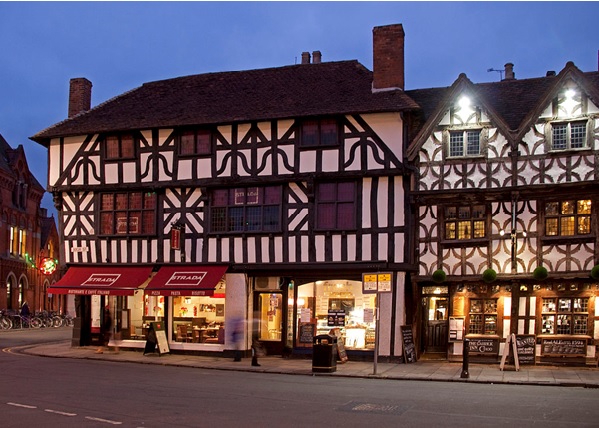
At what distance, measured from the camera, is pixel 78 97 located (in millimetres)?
29438

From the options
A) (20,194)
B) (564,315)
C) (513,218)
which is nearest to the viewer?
(513,218)

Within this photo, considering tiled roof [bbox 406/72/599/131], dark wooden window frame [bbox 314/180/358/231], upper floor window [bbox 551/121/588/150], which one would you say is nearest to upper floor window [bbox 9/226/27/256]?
dark wooden window frame [bbox 314/180/358/231]

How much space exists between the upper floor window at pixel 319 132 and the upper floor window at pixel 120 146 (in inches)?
253

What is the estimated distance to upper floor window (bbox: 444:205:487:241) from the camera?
2259cm

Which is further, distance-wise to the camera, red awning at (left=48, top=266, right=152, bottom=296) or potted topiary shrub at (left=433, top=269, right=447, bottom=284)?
red awning at (left=48, top=266, right=152, bottom=296)

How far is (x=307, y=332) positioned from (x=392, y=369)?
3.98m

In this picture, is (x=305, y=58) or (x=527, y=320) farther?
(x=305, y=58)

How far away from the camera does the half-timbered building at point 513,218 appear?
21359 mm

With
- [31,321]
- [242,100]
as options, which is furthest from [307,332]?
[31,321]

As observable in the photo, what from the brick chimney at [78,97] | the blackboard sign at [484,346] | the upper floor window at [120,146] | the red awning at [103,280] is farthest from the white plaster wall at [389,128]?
the brick chimney at [78,97]

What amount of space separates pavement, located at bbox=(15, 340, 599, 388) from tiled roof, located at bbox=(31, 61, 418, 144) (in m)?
7.81

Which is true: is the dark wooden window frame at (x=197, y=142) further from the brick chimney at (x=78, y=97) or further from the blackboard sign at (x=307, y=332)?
the blackboard sign at (x=307, y=332)

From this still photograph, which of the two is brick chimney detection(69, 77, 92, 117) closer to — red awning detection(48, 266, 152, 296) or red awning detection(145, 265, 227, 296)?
red awning detection(48, 266, 152, 296)

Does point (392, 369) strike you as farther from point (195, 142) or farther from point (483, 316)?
point (195, 142)
